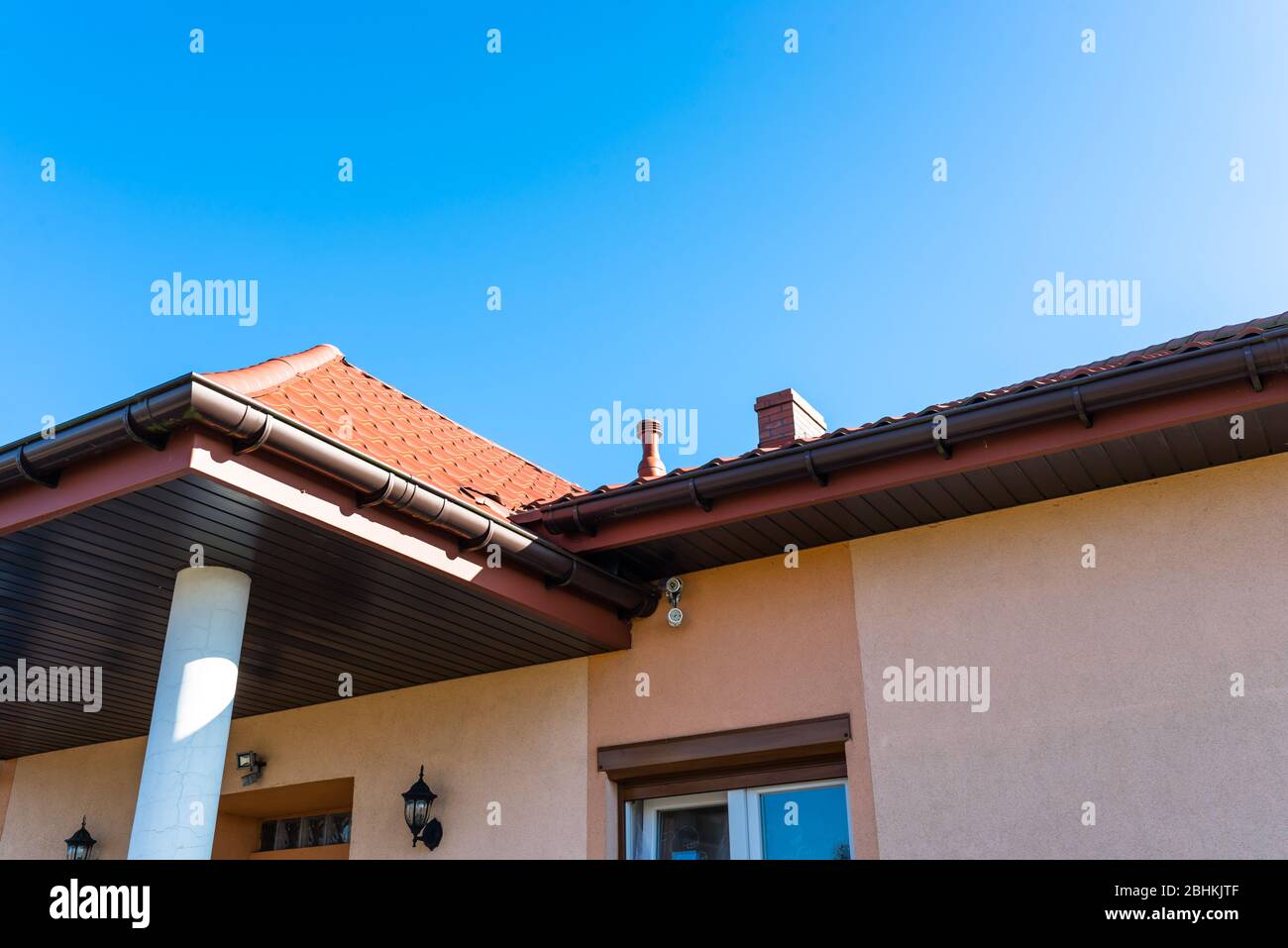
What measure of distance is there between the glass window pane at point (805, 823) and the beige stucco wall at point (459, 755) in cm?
121

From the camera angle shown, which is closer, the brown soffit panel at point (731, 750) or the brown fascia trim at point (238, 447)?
the brown fascia trim at point (238, 447)

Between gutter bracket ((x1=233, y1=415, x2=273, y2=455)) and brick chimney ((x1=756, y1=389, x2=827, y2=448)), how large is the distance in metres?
3.77

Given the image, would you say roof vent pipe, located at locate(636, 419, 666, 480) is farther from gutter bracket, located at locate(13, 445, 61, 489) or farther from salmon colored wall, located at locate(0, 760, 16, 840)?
salmon colored wall, located at locate(0, 760, 16, 840)

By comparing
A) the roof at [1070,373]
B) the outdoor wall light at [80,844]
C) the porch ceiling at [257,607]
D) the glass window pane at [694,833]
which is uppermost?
the roof at [1070,373]

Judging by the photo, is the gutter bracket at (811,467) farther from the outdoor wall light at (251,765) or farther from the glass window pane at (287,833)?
the glass window pane at (287,833)

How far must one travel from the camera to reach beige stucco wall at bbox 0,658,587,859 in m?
6.98

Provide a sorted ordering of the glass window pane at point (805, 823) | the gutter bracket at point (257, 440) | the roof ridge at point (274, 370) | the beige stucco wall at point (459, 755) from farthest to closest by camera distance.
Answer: the beige stucco wall at point (459, 755) → the glass window pane at point (805, 823) → the roof ridge at point (274, 370) → the gutter bracket at point (257, 440)

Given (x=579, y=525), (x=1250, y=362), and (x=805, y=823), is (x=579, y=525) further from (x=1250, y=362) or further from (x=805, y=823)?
(x=1250, y=362)

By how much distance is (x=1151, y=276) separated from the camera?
645cm

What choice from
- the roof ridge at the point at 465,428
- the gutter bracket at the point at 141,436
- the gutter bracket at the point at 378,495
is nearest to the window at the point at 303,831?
the roof ridge at the point at 465,428

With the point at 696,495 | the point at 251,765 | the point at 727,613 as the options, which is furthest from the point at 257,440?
the point at 251,765

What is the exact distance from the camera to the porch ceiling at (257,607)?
5.27 meters

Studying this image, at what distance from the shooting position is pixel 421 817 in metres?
7.29
